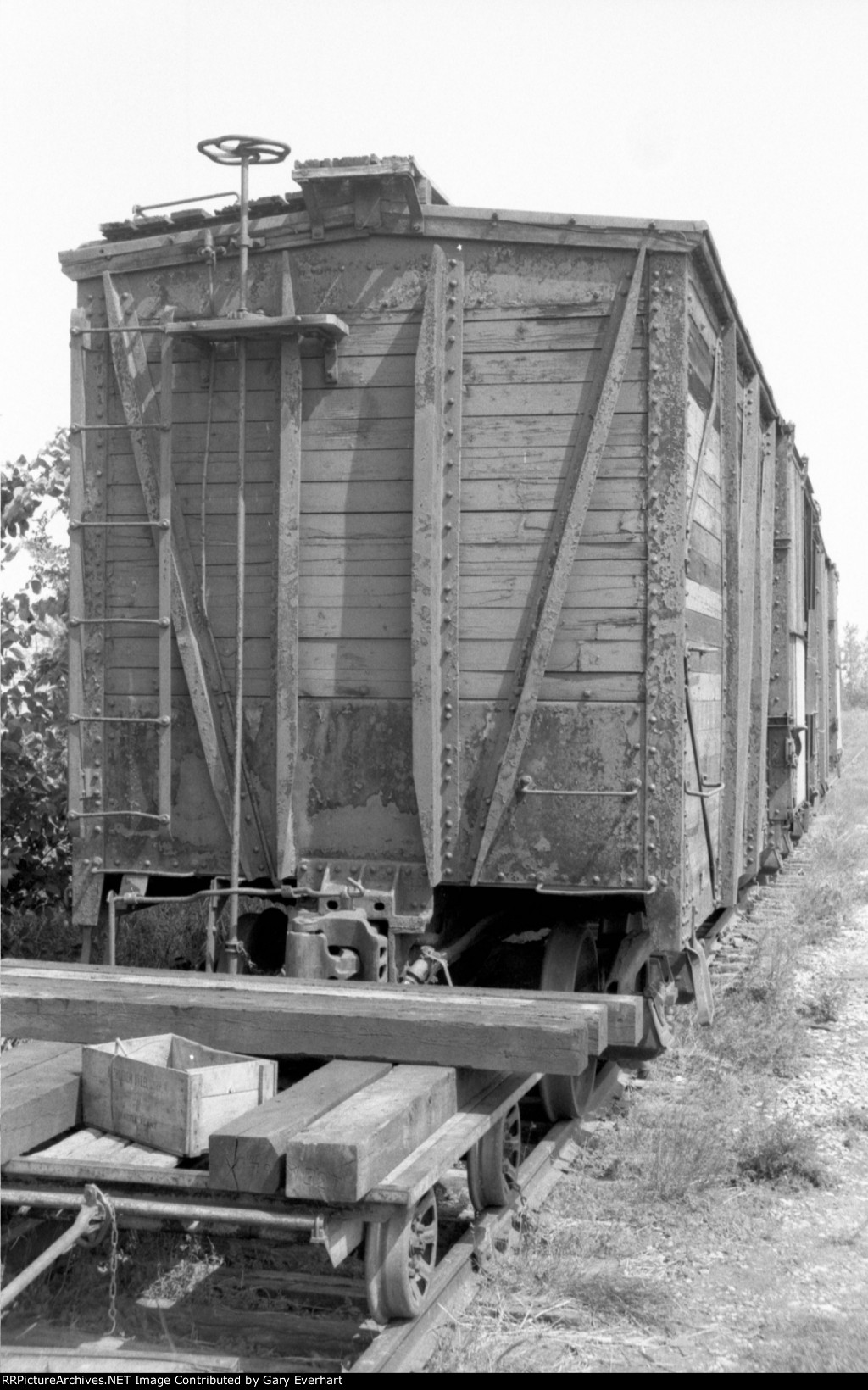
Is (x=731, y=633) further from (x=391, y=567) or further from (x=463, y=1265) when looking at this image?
(x=463, y=1265)

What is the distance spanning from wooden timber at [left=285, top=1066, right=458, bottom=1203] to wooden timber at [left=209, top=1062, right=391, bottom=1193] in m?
0.04

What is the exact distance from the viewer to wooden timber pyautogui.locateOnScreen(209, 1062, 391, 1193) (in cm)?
336

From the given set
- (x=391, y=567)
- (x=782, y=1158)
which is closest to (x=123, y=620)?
(x=391, y=567)

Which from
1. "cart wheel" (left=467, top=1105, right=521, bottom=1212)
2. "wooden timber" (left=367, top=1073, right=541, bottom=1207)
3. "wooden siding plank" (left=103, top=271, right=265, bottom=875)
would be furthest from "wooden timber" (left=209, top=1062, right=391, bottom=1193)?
"wooden siding plank" (left=103, top=271, right=265, bottom=875)

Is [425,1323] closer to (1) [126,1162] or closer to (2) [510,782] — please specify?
(1) [126,1162]

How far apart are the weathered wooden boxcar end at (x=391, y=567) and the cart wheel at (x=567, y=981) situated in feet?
0.06

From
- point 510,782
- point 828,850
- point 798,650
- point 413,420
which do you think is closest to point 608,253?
point 413,420

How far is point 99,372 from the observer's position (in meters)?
6.16

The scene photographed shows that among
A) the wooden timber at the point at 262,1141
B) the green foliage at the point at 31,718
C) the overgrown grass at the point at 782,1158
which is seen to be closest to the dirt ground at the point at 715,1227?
the overgrown grass at the point at 782,1158

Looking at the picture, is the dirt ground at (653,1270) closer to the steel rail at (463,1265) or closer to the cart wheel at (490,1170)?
the steel rail at (463,1265)

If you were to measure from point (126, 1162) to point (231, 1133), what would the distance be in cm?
38

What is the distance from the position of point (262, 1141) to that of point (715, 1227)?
2196 mm

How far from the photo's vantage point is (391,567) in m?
5.84

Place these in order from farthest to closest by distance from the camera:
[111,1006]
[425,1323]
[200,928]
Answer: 1. [200,928]
2. [111,1006]
3. [425,1323]
